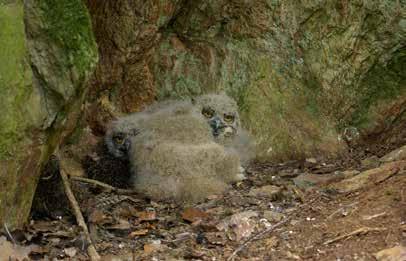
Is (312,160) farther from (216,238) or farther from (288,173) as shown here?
(216,238)

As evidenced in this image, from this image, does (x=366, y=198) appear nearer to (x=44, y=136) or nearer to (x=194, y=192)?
(x=194, y=192)

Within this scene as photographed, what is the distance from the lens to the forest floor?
375 centimetres

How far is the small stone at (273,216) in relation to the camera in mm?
4227

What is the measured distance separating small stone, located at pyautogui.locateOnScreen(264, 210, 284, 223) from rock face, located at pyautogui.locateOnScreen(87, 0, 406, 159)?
0.98m

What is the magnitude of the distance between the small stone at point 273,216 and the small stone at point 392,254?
81cm

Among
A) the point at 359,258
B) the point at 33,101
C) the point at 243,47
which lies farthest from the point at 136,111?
the point at 359,258

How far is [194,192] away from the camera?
4.53 metres

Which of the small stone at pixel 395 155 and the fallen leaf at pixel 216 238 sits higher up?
the small stone at pixel 395 155

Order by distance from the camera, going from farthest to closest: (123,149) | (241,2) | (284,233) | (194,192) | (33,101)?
(241,2) < (123,149) < (194,192) < (284,233) < (33,101)

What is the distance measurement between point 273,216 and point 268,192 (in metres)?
0.44

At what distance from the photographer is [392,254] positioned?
3.48 m

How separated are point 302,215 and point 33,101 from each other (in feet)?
5.55

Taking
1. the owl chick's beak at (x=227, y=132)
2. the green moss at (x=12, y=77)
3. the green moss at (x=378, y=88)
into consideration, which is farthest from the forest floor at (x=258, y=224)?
the green moss at (x=378, y=88)

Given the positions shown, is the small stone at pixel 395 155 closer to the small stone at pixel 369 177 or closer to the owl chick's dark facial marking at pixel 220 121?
the small stone at pixel 369 177
